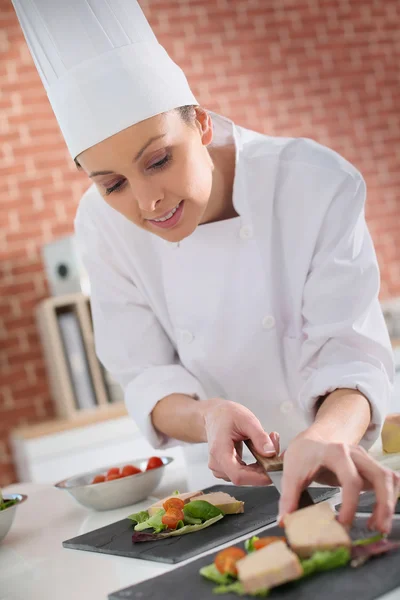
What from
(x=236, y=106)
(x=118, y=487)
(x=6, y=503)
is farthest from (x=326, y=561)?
(x=236, y=106)

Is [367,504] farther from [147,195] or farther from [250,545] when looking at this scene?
[147,195]

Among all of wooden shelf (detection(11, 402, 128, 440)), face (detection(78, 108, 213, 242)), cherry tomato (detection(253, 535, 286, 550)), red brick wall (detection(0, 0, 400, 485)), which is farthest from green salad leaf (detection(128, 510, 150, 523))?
red brick wall (detection(0, 0, 400, 485))

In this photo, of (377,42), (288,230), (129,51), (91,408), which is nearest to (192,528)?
(288,230)

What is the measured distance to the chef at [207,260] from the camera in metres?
1.32

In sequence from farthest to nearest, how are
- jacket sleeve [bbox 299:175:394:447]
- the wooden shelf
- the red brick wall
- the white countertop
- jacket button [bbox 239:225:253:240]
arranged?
the red brick wall < the wooden shelf < jacket button [bbox 239:225:253:240] < jacket sleeve [bbox 299:175:394:447] < the white countertop

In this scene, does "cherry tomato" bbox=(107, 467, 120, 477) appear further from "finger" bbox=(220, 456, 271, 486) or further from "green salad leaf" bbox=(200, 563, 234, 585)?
"green salad leaf" bbox=(200, 563, 234, 585)

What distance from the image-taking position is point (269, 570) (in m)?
0.84

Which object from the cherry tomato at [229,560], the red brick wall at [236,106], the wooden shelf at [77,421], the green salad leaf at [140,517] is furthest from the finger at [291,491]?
the red brick wall at [236,106]

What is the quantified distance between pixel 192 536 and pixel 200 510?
58 millimetres

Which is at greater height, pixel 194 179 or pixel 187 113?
pixel 187 113

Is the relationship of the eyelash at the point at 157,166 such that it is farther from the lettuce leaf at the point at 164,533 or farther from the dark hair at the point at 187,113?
the lettuce leaf at the point at 164,533

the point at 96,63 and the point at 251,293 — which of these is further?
the point at 251,293

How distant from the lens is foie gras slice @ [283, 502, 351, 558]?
889mm

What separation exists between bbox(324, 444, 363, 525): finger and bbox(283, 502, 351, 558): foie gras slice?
0.02 meters
